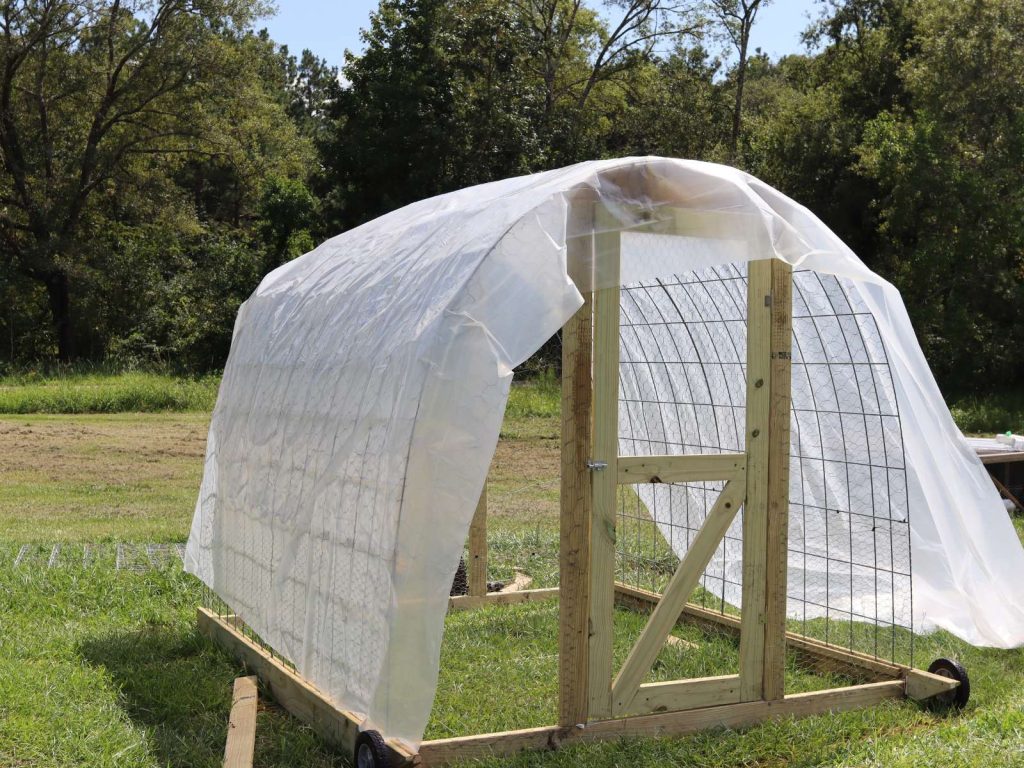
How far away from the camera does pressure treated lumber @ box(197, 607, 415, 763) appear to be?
4395mm

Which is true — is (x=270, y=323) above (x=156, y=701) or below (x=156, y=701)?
above

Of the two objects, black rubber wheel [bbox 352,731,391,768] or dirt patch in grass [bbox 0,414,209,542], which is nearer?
black rubber wheel [bbox 352,731,391,768]

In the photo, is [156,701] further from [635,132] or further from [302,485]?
[635,132]

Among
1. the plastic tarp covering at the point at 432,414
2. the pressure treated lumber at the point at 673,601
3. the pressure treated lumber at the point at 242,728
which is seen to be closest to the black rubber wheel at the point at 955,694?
the plastic tarp covering at the point at 432,414

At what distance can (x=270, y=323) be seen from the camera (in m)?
6.09

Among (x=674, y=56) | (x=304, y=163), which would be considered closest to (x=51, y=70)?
(x=304, y=163)

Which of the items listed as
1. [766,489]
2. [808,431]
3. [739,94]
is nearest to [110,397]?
[808,431]

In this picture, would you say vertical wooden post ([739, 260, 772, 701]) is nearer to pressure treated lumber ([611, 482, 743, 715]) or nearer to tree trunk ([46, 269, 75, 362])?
pressure treated lumber ([611, 482, 743, 715])

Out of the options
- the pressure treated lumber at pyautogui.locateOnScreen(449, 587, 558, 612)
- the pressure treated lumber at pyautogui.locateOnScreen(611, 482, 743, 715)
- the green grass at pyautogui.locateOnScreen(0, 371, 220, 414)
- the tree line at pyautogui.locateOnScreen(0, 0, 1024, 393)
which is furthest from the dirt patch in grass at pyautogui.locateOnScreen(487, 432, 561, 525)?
the tree line at pyautogui.locateOnScreen(0, 0, 1024, 393)

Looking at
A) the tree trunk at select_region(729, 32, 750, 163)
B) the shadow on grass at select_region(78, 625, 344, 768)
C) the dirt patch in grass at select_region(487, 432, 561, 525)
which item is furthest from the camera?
the tree trunk at select_region(729, 32, 750, 163)

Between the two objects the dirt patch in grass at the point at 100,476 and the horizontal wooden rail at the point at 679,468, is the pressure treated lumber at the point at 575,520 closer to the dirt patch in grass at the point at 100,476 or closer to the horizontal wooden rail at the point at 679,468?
the horizontal wooden rail at the point at 679,468

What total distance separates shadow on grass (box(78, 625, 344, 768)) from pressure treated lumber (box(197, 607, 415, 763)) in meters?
0.06

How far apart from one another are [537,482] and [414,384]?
880cm

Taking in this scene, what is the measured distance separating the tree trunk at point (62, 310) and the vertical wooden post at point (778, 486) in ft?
83.0
